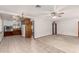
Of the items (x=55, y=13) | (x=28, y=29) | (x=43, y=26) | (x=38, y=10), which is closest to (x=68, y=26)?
(x=55, y=13)

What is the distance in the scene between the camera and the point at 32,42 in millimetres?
2352

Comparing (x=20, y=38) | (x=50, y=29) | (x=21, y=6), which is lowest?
(x=20, y=38)

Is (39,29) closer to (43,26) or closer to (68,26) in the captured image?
(43,26)

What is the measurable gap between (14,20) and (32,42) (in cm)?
57

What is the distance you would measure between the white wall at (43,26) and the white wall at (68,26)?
19 cm

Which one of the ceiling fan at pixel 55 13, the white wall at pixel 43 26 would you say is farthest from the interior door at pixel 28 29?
the ceiling fan at pixel 55 13

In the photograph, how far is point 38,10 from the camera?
2283 millimetres

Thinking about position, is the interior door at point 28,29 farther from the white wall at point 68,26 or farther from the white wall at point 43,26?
the white wall at point 68,26

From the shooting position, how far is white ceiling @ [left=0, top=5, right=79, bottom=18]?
7.33ft

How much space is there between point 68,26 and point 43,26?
0.51 m

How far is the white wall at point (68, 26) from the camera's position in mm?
2293
